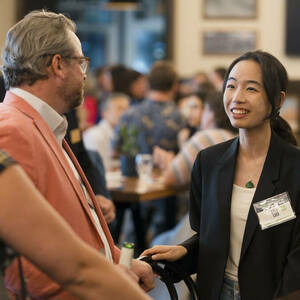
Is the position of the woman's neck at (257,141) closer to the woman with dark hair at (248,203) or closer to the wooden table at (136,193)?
the woman with dark hair at (248,203)

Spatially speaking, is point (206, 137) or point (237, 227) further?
point (206, 137)

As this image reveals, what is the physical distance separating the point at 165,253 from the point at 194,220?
0.20 m

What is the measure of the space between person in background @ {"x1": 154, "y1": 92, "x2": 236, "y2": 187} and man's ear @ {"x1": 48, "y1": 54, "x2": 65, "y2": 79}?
7.15 ft

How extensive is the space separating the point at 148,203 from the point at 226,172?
3.39 m

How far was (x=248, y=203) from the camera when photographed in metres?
2.05

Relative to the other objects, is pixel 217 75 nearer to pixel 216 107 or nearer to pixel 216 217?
pixel 216 107

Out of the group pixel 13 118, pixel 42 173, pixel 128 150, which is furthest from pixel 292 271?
pixel 128 150

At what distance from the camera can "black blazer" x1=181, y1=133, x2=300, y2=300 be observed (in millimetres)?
1951

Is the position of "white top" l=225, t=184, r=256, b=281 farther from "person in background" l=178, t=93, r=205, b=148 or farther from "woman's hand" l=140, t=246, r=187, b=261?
"person in background" l=178, t=93, r=205, b=148

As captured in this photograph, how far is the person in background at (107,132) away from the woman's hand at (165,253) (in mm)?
2665

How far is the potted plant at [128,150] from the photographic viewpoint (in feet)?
15.6

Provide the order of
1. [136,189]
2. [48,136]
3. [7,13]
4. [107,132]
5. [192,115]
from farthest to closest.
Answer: [7,13]
[192,115]
[107,132]
[136,189]
[48,136]

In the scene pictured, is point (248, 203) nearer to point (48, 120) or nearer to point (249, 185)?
point (249, 185)

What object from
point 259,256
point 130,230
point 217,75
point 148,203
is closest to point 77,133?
point 259,256
